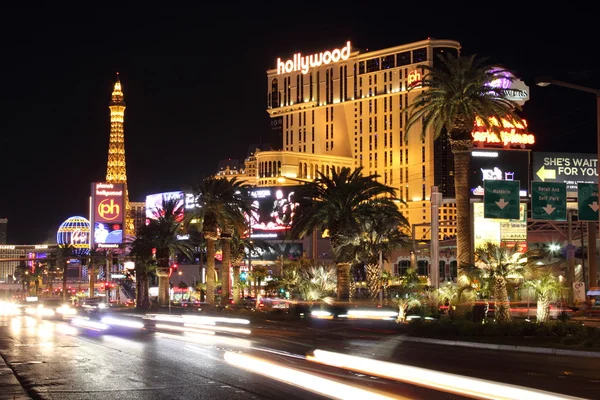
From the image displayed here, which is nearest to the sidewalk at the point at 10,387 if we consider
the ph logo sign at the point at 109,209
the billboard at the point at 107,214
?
the billboard at the point at 107,214

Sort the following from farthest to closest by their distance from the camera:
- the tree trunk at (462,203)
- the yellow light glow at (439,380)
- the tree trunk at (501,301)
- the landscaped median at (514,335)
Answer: the tree trunk at (462,203)
the tree trunk at (501,301)
the landscaped median at (514,335)
the yellow light glow at (439,380)

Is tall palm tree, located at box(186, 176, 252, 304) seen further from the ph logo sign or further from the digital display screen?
the ph logo sign

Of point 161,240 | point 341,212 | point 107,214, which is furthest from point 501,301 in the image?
point 107,214

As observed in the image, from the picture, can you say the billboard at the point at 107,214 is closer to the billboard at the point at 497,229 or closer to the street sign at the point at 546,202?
the billboard at the point at 497,229

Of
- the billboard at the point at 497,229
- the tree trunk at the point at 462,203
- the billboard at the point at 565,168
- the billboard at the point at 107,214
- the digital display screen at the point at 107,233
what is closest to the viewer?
the tree trunk at the point at 462,203

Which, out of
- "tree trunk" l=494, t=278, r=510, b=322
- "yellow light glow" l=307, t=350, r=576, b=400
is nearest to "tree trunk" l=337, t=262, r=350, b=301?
"tree trunk" l=494, t=278, r=510, b=322

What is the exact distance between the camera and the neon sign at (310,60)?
18325cm

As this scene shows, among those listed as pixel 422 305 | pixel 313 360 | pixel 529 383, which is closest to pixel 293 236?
pixel 422 305

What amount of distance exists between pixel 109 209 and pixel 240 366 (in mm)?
140981

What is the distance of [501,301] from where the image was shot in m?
36.5

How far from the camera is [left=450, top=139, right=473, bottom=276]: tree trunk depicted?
42.0m

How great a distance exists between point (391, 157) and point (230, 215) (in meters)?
119

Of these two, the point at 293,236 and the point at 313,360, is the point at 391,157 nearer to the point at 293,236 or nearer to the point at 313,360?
the point at 293,236

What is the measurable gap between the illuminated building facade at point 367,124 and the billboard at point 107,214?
39.0 meters
